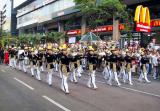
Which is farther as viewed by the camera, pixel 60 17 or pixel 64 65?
pixel 60 17

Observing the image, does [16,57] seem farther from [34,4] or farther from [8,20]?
[8,20]

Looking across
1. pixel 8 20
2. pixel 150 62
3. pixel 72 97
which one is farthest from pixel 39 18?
pixel 72 97

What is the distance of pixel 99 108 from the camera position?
46.1 feet

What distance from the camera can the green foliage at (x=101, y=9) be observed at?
3639 cm

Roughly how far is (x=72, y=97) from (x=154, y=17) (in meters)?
25.6

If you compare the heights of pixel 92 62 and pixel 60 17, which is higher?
pixel 60 17

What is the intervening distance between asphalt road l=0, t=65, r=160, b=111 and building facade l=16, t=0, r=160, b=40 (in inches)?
833

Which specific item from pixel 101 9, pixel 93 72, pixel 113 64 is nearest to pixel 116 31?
pixel 101 9

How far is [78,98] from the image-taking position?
16469 millimetres

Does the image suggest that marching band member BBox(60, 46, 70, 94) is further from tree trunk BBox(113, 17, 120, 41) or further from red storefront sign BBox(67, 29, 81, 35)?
red storefront sign BBox(67, 29, 81, 35)

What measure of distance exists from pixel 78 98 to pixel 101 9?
69.8 feet

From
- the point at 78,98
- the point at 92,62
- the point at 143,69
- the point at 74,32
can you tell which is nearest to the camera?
the point at 78,98

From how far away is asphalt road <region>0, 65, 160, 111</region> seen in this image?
14219 millimetres

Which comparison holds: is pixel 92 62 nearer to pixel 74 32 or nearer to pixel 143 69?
pixel 143 69
